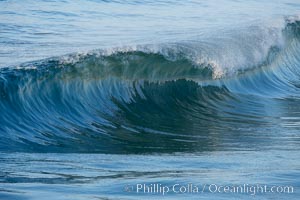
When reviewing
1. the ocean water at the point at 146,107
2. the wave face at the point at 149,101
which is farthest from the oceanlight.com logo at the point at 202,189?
the wave face at the point at 149,101

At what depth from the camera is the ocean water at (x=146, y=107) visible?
210 inches

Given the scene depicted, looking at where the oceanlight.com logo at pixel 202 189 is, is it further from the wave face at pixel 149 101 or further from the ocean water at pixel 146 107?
the wave face at pixel 149 101

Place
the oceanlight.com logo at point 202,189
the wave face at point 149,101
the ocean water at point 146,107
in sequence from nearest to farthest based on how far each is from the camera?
the oceanlight.com logo at point 202,189 < the ocean water at point 146,107 < the wave face at point 149,101

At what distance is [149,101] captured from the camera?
32.1ft

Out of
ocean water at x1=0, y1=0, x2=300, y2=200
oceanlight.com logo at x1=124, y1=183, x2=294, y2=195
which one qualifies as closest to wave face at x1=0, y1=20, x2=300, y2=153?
ocean water at x1=0, y1=0, x2=300, y2=200

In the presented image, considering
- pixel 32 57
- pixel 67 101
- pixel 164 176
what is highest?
pixel 32 57

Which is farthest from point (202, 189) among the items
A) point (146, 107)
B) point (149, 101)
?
point (149, 101)

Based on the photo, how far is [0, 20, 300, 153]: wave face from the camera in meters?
7.40

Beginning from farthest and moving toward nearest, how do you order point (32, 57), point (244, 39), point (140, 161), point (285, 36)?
point (285, 36) → point (244, 39) → point (32, 57) → point (140, 161)

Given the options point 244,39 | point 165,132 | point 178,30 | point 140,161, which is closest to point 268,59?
point 244,39

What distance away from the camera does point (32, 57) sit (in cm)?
1002

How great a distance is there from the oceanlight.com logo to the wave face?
66.2 inches

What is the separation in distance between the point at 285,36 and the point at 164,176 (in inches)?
415

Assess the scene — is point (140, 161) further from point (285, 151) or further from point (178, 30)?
point (178, 30)
